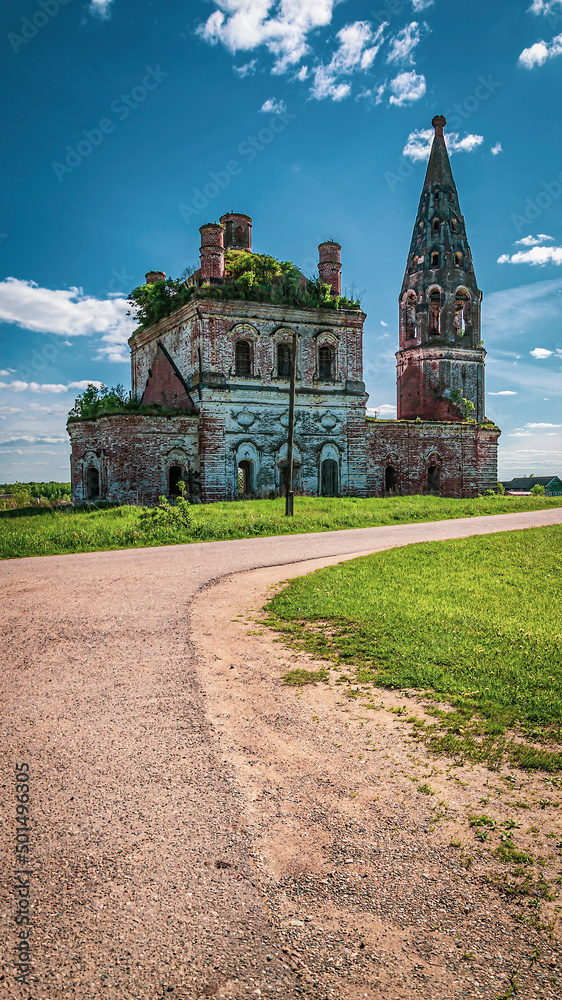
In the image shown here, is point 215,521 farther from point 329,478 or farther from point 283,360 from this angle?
point 283,360

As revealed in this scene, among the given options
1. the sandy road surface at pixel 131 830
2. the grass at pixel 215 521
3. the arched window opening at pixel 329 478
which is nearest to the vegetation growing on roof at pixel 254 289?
the arched window opening at pixel 329 478

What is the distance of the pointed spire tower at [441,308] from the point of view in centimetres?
3628

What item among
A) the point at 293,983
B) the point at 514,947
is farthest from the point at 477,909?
the point at 293,983

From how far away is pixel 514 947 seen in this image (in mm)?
2486

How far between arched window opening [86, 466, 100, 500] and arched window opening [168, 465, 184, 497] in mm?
3245

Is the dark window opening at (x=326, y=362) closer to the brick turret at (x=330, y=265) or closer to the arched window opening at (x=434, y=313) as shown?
the brick turret at (x=330, y=265)

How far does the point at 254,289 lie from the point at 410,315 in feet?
43.8

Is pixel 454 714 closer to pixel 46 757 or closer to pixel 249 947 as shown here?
pixel 249 947

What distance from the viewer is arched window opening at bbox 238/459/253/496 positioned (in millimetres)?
27648

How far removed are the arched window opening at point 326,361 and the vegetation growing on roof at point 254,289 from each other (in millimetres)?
2041

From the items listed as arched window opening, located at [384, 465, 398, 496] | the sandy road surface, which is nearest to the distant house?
arched window opening, located at [384, 465, 398, 496]

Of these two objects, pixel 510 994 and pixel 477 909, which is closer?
pixel 510 994

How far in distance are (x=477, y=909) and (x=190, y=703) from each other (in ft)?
9.01

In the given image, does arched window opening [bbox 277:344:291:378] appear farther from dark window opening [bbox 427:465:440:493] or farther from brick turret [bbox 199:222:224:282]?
dark window opening [bbox 427:465:440:493]
